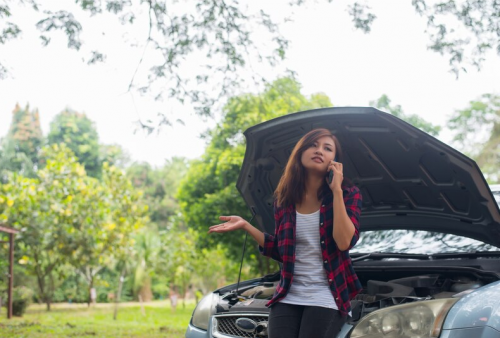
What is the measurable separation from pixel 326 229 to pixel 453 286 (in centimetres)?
129

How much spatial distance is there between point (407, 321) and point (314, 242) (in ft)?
2.05

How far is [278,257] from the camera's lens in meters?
3.11

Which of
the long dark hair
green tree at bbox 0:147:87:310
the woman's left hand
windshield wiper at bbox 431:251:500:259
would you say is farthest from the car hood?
green tree at bbox 0:147:87:310

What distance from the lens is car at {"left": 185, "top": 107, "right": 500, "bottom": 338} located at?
11.5 ft

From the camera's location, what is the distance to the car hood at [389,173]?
12.1 feet

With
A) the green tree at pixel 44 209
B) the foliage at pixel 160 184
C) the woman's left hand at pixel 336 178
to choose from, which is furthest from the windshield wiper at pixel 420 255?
the foliage at pixel 160 184

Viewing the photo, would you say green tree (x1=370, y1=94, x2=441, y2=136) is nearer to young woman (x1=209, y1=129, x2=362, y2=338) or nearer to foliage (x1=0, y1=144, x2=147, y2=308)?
foliage (x1=0, y1=144, x2=147, y2=308)

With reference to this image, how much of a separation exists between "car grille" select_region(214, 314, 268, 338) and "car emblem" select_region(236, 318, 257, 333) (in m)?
0.03

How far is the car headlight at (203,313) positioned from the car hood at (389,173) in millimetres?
650

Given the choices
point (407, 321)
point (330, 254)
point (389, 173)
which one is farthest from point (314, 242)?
point (389, 173)

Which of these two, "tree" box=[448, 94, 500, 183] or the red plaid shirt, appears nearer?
the red plaid shirt

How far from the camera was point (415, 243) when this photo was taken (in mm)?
4508

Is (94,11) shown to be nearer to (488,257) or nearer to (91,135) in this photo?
(488,257)

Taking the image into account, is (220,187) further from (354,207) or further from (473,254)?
(354,207)
